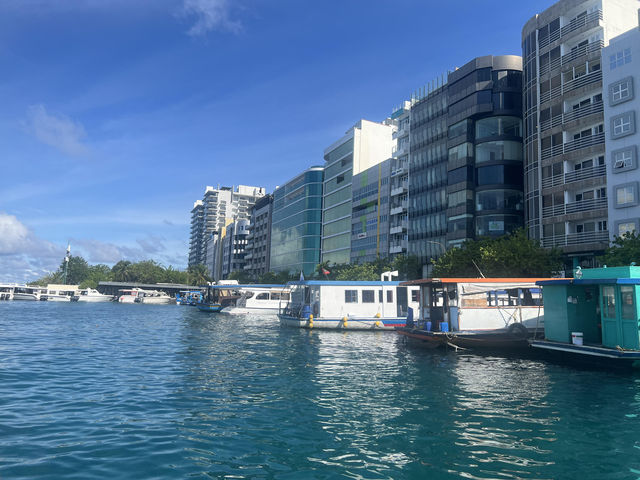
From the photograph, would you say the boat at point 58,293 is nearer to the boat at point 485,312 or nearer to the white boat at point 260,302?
the white boat at point 260,302

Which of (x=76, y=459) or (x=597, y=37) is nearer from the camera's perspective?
(x=76, y=459)

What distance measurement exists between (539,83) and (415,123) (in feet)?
92.4

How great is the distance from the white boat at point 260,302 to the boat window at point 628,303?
43.8 meters

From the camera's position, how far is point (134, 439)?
37.0ft

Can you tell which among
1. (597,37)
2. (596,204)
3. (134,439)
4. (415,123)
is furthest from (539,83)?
(134,439)

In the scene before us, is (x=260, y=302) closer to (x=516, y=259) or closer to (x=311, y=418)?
(x=516, y=259)

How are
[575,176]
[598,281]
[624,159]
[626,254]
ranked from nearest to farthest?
[598,281] < [626,254] < [624,159] < [575,176]

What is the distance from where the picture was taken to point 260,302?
62812mm

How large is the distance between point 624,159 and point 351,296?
1072 inches

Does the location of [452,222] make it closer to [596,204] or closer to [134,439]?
[596,204]

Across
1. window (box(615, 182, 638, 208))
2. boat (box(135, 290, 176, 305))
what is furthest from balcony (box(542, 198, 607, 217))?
boat (box(135, 290, 176, 305))

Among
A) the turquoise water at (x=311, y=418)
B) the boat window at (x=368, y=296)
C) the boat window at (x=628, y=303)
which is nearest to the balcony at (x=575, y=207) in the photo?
the boat window at (x=368, y=296)

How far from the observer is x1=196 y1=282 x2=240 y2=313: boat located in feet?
233

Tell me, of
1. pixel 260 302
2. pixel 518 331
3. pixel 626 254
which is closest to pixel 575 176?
pixel 626 254
